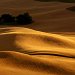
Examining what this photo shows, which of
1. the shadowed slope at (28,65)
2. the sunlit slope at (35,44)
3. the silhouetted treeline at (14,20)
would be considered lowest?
the silhouetted treeline at (14,20)

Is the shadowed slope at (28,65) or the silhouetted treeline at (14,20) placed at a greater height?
the shadowed slope at (28,65)

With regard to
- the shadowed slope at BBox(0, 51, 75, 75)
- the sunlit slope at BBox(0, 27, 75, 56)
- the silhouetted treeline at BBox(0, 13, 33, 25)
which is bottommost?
the silhouetted treeline at BBox(0, 13, 33, 25)

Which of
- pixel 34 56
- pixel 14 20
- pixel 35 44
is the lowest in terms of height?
pixel 14 20

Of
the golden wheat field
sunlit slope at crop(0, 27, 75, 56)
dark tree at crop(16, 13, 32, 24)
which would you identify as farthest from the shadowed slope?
dark tree at crop(16, 13, 32, 24)

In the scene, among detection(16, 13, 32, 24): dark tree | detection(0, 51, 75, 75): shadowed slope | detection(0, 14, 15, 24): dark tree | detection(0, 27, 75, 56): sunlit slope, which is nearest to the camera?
detection(0, 51, 75, 75): shadowed slope

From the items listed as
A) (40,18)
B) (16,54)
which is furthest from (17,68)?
(40,18)

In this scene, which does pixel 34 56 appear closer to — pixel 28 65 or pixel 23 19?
pixel 28 65

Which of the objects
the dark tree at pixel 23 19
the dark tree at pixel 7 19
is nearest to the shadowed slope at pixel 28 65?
the dark tree at pixel 23 19

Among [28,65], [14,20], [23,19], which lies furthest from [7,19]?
[28,65]

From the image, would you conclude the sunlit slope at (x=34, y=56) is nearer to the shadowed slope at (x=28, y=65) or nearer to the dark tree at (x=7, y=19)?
the shadowed slope at (x=28, y=65)

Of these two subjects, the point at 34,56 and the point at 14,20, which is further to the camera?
the point at 14,20

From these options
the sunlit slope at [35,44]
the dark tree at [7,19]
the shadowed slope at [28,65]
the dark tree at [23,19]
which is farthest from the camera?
the dark tree at [7,19]

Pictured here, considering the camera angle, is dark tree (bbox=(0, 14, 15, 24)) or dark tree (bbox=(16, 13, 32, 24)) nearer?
dark tree (bbox=(16, 13, 32, 24))

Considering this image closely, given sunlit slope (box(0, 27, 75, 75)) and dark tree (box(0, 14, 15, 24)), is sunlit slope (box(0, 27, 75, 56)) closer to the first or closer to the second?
sunlit slope (box(0, 27, 75, 75))
